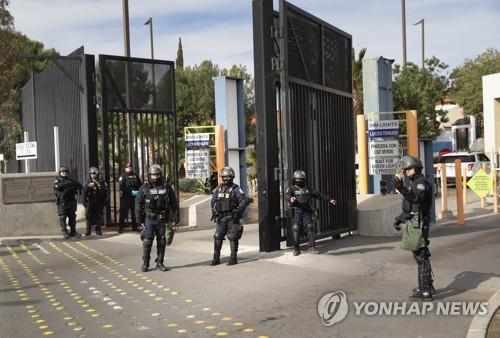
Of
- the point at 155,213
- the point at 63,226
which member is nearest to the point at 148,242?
the point at 155,213

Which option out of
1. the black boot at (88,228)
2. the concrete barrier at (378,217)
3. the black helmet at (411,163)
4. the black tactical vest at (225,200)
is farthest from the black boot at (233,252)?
the black boot at (88,228)

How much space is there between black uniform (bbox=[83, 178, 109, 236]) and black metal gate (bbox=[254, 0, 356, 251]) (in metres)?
5.19

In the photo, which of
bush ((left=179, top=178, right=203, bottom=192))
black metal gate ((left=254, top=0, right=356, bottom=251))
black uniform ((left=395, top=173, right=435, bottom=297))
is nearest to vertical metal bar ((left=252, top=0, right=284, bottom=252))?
black metal gate ((left=254, top=0, right=356, bottom=251))

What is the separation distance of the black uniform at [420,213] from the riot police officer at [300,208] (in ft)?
11.2

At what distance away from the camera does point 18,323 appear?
6.73 metres

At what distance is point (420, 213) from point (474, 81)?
42543 millimetres

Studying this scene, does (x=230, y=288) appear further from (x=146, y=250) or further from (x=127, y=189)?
(x=127, y=189)

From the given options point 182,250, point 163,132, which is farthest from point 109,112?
point 182,250

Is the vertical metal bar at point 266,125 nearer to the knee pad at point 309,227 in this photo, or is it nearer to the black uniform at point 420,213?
the knee pad at point 309,227

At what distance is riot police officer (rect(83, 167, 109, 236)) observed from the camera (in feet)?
46.9

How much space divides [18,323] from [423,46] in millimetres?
48006

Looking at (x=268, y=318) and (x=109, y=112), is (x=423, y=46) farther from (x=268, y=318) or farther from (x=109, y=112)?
(x=268, y=318)

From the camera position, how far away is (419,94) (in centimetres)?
3656

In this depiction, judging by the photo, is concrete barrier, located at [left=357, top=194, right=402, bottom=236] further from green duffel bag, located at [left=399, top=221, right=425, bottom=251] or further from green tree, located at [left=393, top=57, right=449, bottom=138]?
green tree, located at [left=393, top=57, right=449, bottom=138]
